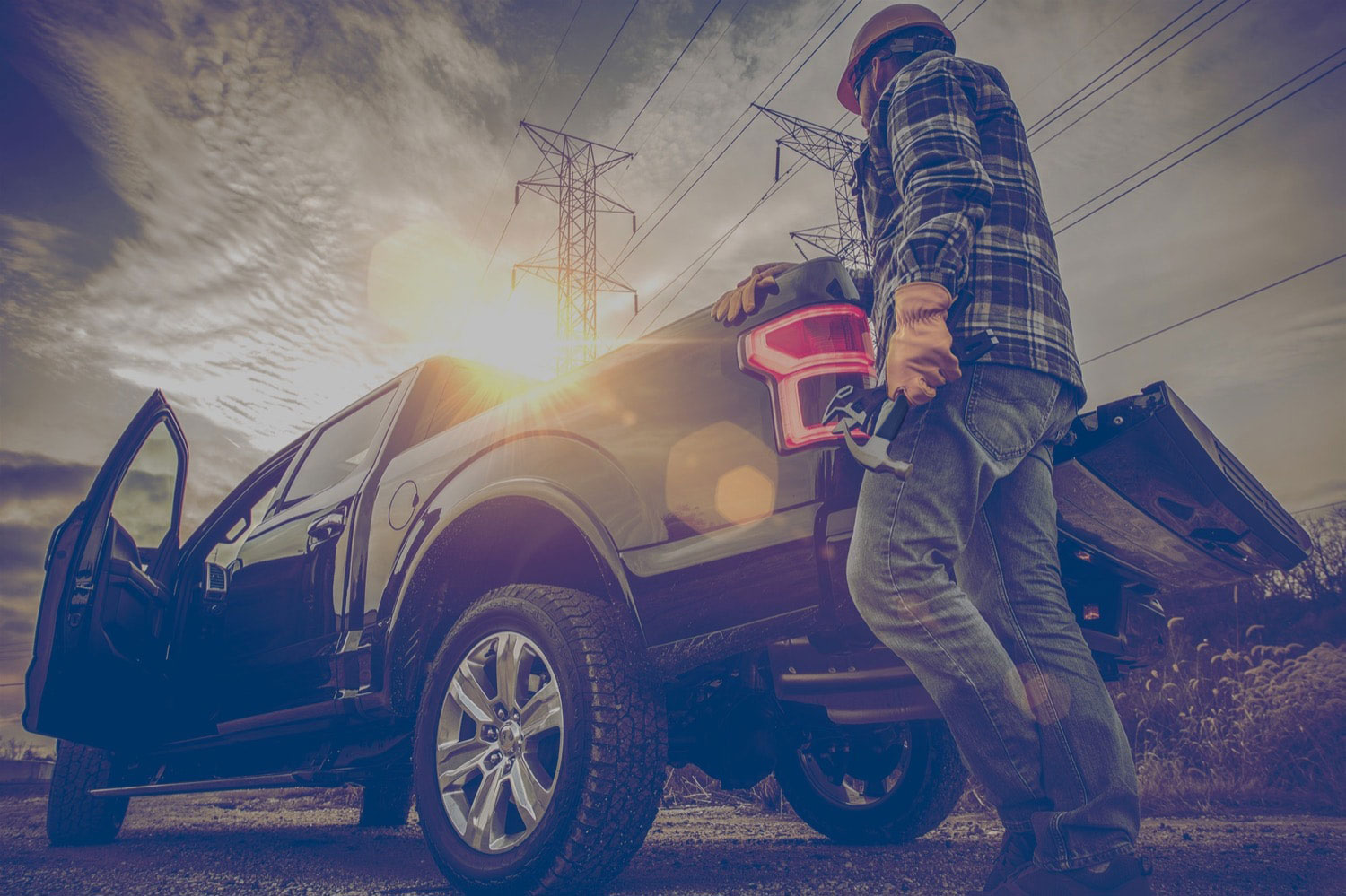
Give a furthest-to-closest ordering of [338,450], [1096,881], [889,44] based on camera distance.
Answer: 1. [338,450]
2. [889,44]
3. [1096,881]

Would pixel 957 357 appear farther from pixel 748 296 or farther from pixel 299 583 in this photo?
pixel 299 583

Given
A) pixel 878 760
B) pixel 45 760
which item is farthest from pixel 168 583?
pixel 45 760

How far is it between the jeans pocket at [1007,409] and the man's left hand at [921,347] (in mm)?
110

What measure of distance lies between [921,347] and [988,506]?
50cm

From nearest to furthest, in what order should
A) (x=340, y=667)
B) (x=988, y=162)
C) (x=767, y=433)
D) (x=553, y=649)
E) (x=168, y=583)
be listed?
(x=767, y=433)
(x=988, y=162)
(x=553, y=649)
(x=340, y=667)
(x=168, y=583)

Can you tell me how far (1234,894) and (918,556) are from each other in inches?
48.7

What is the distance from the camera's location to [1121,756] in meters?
1.68

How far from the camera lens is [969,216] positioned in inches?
71.2

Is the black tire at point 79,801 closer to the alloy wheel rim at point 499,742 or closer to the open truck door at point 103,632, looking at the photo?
the open truck door at point 103,632

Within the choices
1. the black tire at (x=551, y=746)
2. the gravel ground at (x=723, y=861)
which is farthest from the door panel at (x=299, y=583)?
the black tire at (x=551, y=746)

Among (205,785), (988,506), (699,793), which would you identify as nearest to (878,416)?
(988,506)

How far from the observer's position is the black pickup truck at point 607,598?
187 centimetres

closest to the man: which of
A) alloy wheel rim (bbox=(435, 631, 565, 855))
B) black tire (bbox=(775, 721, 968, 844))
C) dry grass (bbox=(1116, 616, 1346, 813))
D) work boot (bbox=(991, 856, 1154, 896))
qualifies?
work boot (bbox=(991, 856, 1154, 896))

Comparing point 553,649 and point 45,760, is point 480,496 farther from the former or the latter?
point 45,760
